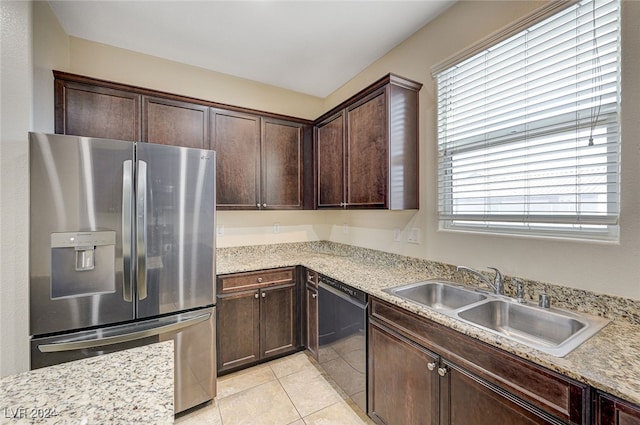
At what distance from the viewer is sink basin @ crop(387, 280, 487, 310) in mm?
1710

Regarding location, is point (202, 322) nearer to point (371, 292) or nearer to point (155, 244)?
point (155, 244)

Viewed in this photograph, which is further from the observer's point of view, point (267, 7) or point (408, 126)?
point (408, 126)

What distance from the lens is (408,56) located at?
2.23 metres

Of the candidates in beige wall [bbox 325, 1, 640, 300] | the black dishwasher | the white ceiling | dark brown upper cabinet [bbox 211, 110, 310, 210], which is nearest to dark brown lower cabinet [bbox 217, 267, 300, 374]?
the black dishwasher

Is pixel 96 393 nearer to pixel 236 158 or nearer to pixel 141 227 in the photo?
pixel 141 227

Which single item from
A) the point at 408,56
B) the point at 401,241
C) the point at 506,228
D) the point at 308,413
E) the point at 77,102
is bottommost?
the point at 308,413

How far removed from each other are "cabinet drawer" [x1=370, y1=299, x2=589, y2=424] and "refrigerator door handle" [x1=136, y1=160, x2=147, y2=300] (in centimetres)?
162

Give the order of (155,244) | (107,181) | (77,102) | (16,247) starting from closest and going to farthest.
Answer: (16,247) → (107,181) → (155,244) → (77,102)

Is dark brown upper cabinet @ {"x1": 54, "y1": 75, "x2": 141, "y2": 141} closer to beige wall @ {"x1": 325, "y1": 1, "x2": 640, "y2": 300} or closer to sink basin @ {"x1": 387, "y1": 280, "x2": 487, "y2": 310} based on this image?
beige wall @ {"x1": 325, "y1": 1, "x2": 640, "y2": 300}

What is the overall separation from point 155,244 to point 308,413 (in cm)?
156

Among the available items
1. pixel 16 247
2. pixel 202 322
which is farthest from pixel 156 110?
pixel 202 322

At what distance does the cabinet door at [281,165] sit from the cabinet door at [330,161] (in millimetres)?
226

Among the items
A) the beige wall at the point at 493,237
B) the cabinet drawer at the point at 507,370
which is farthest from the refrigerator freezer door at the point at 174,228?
the beige wall at the point at 493,237

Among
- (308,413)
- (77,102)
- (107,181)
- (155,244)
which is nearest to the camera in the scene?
(107,181)
